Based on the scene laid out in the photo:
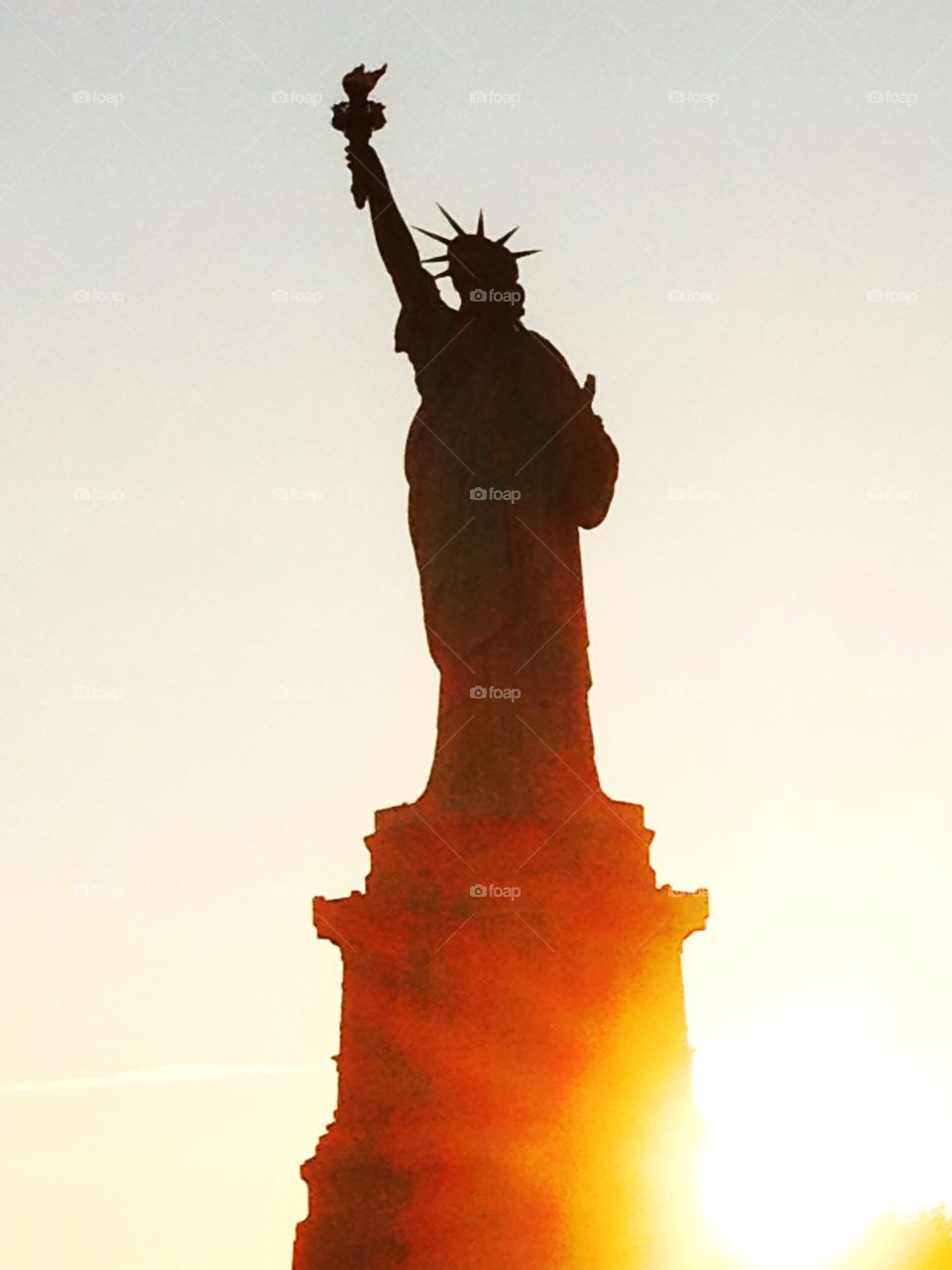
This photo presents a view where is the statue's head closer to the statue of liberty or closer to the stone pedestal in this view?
the statue of liberty

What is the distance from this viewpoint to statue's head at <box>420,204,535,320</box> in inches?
725

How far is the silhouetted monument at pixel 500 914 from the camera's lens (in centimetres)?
1652

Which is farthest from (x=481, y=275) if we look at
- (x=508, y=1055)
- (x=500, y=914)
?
(x=508, y=1055)

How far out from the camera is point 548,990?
16.9 metres

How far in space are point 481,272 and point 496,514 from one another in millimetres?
1892

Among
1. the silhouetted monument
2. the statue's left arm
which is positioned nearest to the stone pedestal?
the silhouetted monument

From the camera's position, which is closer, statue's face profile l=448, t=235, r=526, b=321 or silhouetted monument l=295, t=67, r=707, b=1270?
silhouetted monument l=295, t=67, r=707, b=1270

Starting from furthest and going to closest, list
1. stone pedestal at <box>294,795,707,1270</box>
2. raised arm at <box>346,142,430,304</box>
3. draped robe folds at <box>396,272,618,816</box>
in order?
1. raised arm at <box>346,142,430,304</box>
2. draped robe folds at <box>396,272,618,816</box>
3. stone pedestal at <box>294,795,707,1270</box>

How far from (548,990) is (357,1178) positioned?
6.04 ft

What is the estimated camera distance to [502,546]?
17922 mm

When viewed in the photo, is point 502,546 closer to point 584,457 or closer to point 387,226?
point 584,457

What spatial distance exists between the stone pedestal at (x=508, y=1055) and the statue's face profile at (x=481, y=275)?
3.87m

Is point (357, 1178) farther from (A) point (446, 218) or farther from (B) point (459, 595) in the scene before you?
(A) point (446, 218)

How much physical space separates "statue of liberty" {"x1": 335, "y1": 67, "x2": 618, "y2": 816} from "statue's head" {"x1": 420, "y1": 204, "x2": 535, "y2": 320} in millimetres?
11
